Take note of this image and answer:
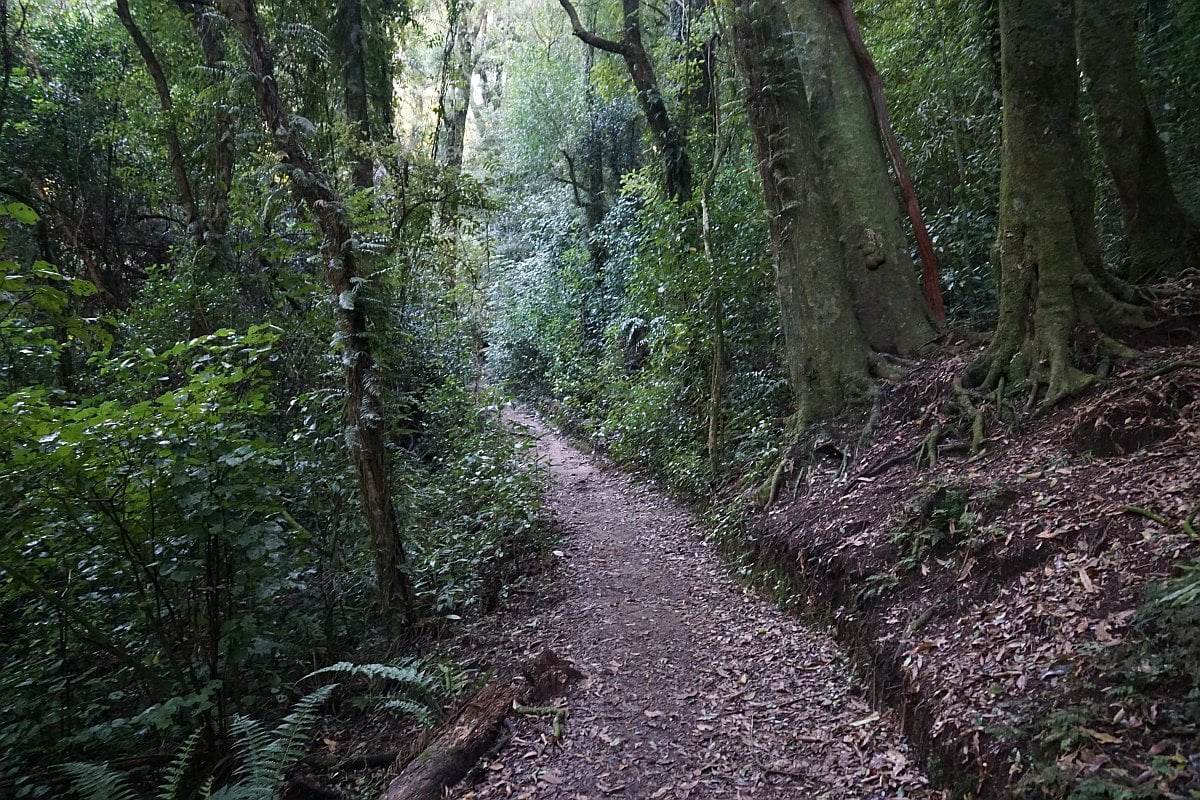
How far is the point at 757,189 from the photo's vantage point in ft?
31.8

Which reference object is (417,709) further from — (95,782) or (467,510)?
(467,510)

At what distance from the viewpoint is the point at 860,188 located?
23.9 feet

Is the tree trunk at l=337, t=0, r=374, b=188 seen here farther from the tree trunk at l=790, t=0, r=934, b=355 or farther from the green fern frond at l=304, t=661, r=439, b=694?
the green fern frond at l=304, t=661, r=439, b=694

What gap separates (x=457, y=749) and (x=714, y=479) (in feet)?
17.4

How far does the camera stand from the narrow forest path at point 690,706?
Answer: 3.59m

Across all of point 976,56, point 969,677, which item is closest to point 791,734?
point 969,677

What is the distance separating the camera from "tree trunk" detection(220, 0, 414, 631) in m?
5.27

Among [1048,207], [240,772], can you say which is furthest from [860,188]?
[240,772]

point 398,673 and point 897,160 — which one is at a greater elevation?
point 897,160

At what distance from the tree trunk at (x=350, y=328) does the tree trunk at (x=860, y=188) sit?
5148 mm

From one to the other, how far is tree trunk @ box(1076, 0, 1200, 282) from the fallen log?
607cm

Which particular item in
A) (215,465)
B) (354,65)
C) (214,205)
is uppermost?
(354,65)

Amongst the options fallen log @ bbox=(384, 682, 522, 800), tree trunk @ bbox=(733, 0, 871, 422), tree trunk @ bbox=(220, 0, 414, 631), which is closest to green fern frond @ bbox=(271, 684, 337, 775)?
fallen log @ bbox=(384, 682, 522, 800)

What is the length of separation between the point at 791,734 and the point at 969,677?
111 cm
